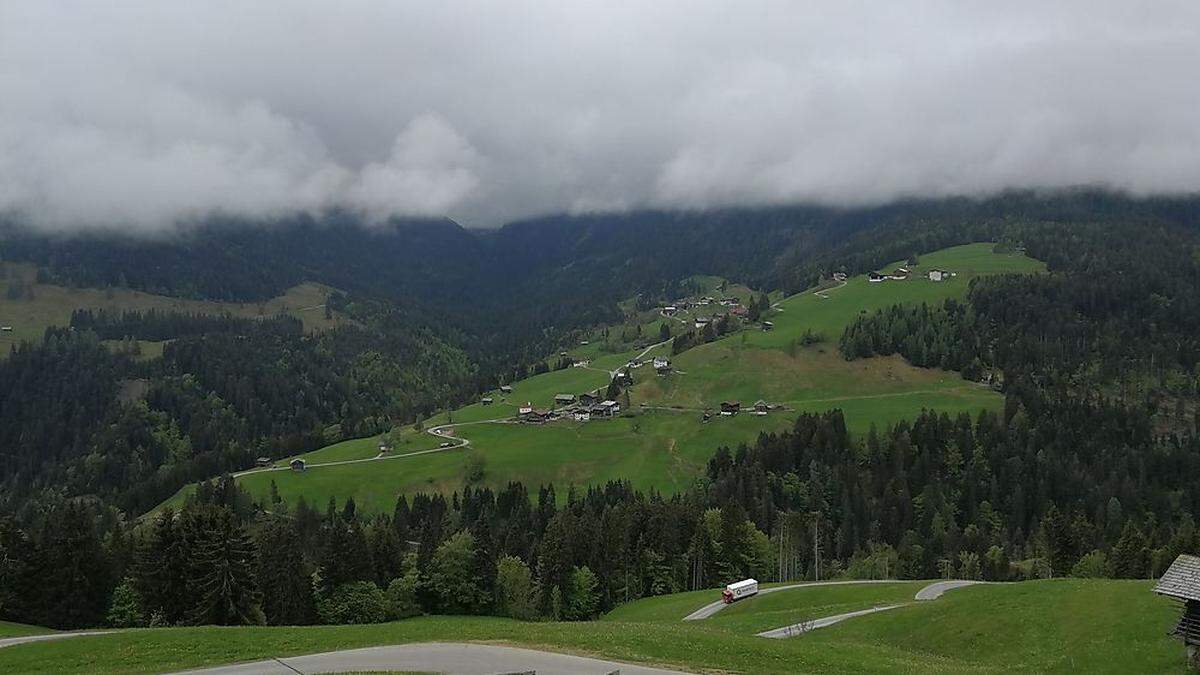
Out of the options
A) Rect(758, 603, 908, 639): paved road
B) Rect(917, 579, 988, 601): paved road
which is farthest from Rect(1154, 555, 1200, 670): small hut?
Rect(917, 579, 988, 601): paved road

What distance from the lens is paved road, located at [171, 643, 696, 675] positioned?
130 feet

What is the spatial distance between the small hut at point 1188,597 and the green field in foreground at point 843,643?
1.30 metres

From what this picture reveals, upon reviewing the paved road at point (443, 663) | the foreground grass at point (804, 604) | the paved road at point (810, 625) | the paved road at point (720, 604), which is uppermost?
the paved road at point (443, 663)

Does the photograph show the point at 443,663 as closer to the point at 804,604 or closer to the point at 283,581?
the point at 804,604

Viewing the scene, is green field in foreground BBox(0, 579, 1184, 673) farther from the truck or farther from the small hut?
the truck

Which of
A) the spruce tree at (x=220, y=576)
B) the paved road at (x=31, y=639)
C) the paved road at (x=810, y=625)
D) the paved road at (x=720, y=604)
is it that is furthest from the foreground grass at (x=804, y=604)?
the paved road at (x=31, y=639)

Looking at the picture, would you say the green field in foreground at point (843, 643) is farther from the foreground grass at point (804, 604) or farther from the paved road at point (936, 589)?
the paved road at point (936, 589)

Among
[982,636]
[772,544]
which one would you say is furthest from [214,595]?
[772,544]

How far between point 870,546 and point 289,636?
128 meters

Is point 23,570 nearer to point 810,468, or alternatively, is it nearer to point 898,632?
point 898,632

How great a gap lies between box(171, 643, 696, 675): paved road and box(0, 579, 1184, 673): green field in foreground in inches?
83.9

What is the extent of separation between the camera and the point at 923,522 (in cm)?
17050

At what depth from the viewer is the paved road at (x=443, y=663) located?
39.7 metres

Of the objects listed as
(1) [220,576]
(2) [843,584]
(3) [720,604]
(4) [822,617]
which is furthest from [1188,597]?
(1) [220,576]
